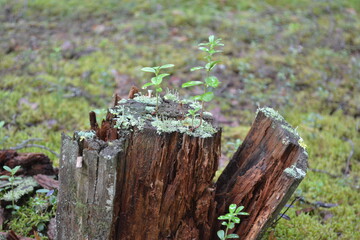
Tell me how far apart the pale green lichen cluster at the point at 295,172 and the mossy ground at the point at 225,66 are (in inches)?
42.7

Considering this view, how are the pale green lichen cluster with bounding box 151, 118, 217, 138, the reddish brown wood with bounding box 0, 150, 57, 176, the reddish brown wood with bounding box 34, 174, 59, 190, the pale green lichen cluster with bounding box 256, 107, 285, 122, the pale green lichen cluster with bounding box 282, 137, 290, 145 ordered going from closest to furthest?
the pale green lichen cluster with bounding box 151, 118, 217, 138 < the pale green lichen cluster with bounding box 282, 137, 290, 145 < the pale green lichen cluster with bounding box 256, 107, 285, 122 < the reddish brown wood with bounding box 34, 174, 59, 190 < the reddish brown wood with bounding box 0, 150, 57, 176

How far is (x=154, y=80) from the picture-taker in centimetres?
251

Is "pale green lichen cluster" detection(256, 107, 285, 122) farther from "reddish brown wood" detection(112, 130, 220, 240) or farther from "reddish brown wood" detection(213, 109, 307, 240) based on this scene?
"reddish brown wood" detection(112, 130, 220, 240)

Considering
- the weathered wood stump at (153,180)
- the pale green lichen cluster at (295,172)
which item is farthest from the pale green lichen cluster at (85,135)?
the pale green lichen cluster at (295,172)

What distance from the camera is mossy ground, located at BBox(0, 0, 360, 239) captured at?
487 centimetres

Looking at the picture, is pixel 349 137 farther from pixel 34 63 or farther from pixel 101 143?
pixel 34 63

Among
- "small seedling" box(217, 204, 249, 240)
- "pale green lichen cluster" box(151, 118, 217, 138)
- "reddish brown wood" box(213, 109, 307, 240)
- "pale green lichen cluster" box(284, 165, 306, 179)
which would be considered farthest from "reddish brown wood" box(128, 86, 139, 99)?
"pale green lichen cluster" box(284, 165, 306, 179)

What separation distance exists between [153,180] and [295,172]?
96 cm

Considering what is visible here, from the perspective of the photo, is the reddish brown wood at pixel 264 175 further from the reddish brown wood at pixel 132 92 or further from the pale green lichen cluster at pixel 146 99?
the reddish brown wood at pixel 132 92

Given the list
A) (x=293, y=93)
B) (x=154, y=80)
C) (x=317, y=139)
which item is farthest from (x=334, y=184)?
(x=154, y=80)

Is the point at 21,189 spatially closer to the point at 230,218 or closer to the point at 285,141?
the point at 230,218

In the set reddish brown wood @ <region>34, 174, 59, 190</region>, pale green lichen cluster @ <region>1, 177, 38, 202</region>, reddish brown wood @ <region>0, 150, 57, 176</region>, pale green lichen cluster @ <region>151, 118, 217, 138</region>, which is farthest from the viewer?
reddish brown wood @ <region>0, 150, 57, 176</region>

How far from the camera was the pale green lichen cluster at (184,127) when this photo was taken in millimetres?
2486

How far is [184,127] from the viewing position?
2.55 metres
